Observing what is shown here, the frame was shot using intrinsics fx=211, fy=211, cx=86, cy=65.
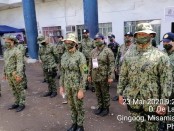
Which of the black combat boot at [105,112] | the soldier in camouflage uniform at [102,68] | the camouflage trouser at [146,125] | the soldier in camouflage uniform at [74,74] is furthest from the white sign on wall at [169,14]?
the camouflage trouser at [146,125]

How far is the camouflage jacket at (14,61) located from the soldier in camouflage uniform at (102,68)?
1.57 m

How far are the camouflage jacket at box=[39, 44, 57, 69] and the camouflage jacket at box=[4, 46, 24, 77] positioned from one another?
3.43 feet

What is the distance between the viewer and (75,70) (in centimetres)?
357

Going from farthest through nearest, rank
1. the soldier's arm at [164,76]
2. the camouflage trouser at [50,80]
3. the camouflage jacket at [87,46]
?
the camouflage jacket at [87,46] → the camouflage trouser at [50,80] → the soldier's arm at [164,76]

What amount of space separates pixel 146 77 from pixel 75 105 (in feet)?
4.97

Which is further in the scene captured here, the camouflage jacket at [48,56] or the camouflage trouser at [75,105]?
the camouflage jacket at [48,56]

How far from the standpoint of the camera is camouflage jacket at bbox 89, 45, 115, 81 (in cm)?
428

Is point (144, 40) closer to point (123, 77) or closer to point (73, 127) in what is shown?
point (123, 77)

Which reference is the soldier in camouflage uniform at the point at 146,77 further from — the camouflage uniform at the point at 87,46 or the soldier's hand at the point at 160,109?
the camouflage uniform at the point at 87,46

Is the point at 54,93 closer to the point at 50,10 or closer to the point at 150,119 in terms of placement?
the point at 150,119

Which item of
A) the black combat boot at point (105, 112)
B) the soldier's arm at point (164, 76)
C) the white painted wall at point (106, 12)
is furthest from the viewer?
the white painted wall at point (106, 12)

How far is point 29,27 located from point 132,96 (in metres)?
10.2

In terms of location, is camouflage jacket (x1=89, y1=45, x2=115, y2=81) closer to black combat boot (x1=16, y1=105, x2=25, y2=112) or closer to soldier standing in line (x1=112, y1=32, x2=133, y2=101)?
soldier standing in line (x1=112, y1=32, x2=133, y2=101)

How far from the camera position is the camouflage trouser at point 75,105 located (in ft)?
11.8
